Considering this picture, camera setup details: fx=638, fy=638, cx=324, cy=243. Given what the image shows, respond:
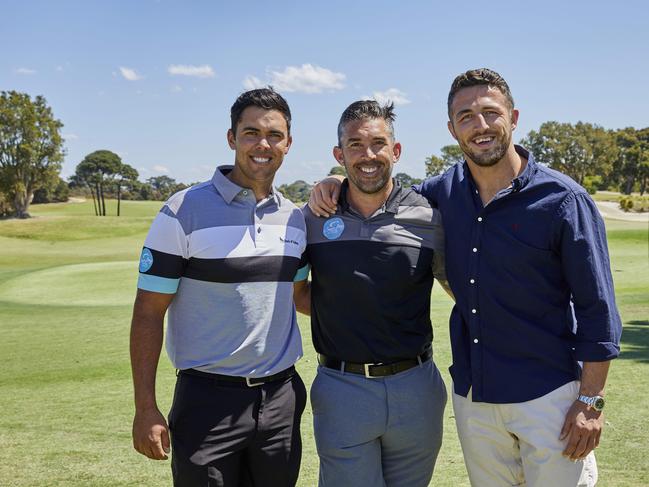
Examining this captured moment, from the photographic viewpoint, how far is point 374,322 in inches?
151

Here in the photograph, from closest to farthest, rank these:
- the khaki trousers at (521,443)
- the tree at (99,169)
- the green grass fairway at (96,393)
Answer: the khaki trousers at (521,443), the green grass fairway at (96,393), the tree at (99,169)

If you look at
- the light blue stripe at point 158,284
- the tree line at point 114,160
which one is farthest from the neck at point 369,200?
the tree line at point 114,160

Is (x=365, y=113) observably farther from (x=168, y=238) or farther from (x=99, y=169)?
(x=99, y=169)

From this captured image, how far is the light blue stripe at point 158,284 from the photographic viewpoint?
11.5 feet

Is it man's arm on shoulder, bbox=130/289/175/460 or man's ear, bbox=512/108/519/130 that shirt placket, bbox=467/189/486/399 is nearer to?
man's ear, bbox=512/108/519/130

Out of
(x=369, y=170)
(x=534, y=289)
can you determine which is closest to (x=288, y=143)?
(x=369, y=170)

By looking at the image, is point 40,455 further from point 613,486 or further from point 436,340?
point 436,340

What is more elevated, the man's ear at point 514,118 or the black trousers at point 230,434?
the man's ear at point 514,118

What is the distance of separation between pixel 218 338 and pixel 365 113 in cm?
164

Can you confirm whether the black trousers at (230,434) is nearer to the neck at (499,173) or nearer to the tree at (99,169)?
the neck at (499,173)

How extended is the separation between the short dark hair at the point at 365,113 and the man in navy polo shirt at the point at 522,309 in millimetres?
440

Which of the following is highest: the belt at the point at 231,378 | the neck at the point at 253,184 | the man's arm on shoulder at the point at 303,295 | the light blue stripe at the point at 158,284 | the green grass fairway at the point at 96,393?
the neck at the point at 253,184

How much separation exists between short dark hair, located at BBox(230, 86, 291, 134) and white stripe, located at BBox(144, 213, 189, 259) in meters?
0.78

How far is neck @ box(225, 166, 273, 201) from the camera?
3.86 m
